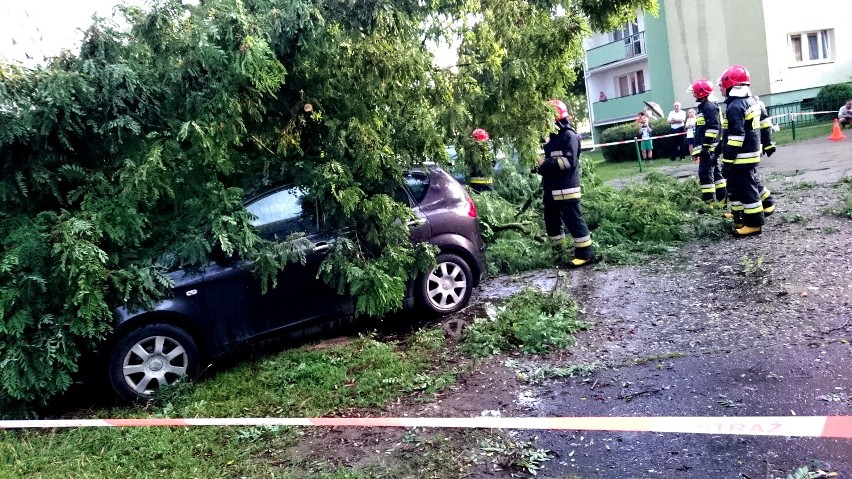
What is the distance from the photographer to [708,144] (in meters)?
9.61

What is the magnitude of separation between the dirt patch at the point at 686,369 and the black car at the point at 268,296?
1.82ft

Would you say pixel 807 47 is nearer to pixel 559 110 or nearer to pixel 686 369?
pixel 559 110

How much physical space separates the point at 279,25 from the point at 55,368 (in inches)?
108

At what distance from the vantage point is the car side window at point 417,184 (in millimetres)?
6160

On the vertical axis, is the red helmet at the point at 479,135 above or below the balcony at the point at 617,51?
below

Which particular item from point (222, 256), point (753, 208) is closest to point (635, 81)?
point (753, 208)

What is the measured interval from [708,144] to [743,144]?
1.76 m

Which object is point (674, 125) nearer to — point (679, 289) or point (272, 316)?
point (679, 289)

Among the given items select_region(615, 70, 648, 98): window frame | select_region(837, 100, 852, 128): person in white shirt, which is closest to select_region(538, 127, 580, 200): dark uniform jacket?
select_region(837, 100, 852, 128): person in white shirt

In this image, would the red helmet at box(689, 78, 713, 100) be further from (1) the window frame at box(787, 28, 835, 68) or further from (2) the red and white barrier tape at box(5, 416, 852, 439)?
(1) the window frame at box(787, 28, 835, 68)

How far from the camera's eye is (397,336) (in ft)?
19.5

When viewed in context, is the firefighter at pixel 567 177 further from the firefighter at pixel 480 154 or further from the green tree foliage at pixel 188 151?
the green tree foliage at pixel 188 151

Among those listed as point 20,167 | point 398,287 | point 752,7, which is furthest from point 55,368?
point 752,7

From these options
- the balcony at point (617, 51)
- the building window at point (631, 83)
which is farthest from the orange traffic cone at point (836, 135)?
the building window at point (631, 83)
